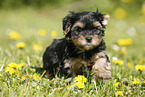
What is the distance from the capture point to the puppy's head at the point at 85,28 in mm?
3221

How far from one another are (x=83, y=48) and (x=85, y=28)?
1.03 feet

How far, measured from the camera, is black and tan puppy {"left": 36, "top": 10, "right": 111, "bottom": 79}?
3316mm

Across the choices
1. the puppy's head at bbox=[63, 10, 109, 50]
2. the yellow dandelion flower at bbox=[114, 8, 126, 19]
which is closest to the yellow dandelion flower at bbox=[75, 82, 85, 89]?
the puppy's head at bbox=[63, 10, 109, 50]

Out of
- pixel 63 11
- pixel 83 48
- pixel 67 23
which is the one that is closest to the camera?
pixel 83 48

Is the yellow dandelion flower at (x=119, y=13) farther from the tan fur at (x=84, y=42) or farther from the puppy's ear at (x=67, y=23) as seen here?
the tan fur at (x=84, y=42)

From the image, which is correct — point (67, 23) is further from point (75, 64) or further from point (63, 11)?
point (63, 11)

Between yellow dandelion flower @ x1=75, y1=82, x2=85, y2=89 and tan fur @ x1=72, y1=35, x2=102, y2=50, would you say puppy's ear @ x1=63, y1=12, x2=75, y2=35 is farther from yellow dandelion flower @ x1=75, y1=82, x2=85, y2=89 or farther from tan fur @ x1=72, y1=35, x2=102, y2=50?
yellow dandelion flower @ x1=75, y1=82, x2=85, y2=89

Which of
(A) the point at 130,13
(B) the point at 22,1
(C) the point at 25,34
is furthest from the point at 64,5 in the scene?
(C) the point at 25,34

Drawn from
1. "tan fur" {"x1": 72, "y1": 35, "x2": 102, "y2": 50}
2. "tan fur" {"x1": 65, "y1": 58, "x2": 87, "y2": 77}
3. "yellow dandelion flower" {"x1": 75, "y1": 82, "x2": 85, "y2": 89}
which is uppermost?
"tan fur" {"x1": 72, "y1": 35, "x2": 102, "y2": 50}

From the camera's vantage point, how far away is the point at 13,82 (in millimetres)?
3400

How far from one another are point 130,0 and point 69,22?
11.2m

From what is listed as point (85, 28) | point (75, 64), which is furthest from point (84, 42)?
point (75, 64)

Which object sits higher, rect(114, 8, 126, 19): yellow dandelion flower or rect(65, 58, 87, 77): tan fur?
rect(114, 8, 126, 19): yellow dandelion flower

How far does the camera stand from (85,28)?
3328 millimetres
